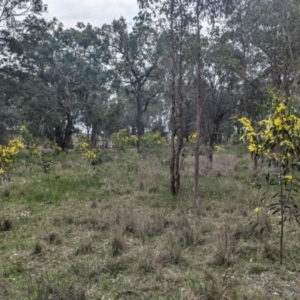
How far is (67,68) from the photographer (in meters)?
22.6

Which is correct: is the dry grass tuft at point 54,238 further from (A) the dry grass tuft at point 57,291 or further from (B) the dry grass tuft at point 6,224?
(A) the dry grass tuft at point 57,291

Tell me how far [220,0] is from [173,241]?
16.3ft

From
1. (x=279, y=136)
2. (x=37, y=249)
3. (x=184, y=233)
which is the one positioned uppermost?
(x=279, y=136)

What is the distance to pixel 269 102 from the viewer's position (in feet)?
11.2

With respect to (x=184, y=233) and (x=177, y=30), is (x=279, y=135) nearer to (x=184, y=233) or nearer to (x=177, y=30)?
(x=184, y=233)

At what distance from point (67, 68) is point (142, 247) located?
20151 millimetres

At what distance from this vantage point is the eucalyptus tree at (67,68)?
21391 millimetres

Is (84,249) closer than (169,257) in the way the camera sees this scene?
No

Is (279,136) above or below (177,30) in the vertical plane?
below

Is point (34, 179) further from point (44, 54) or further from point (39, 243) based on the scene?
point (44, 54)

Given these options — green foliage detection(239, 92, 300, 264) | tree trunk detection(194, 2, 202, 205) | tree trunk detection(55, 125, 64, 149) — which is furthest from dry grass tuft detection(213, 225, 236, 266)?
tree trunk detection(55, 125, 64, 149)

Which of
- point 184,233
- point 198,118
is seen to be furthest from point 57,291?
point 198,118

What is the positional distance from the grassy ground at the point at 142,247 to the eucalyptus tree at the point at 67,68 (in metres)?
15.0

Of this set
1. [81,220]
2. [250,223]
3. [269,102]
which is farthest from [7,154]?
[269,102]
